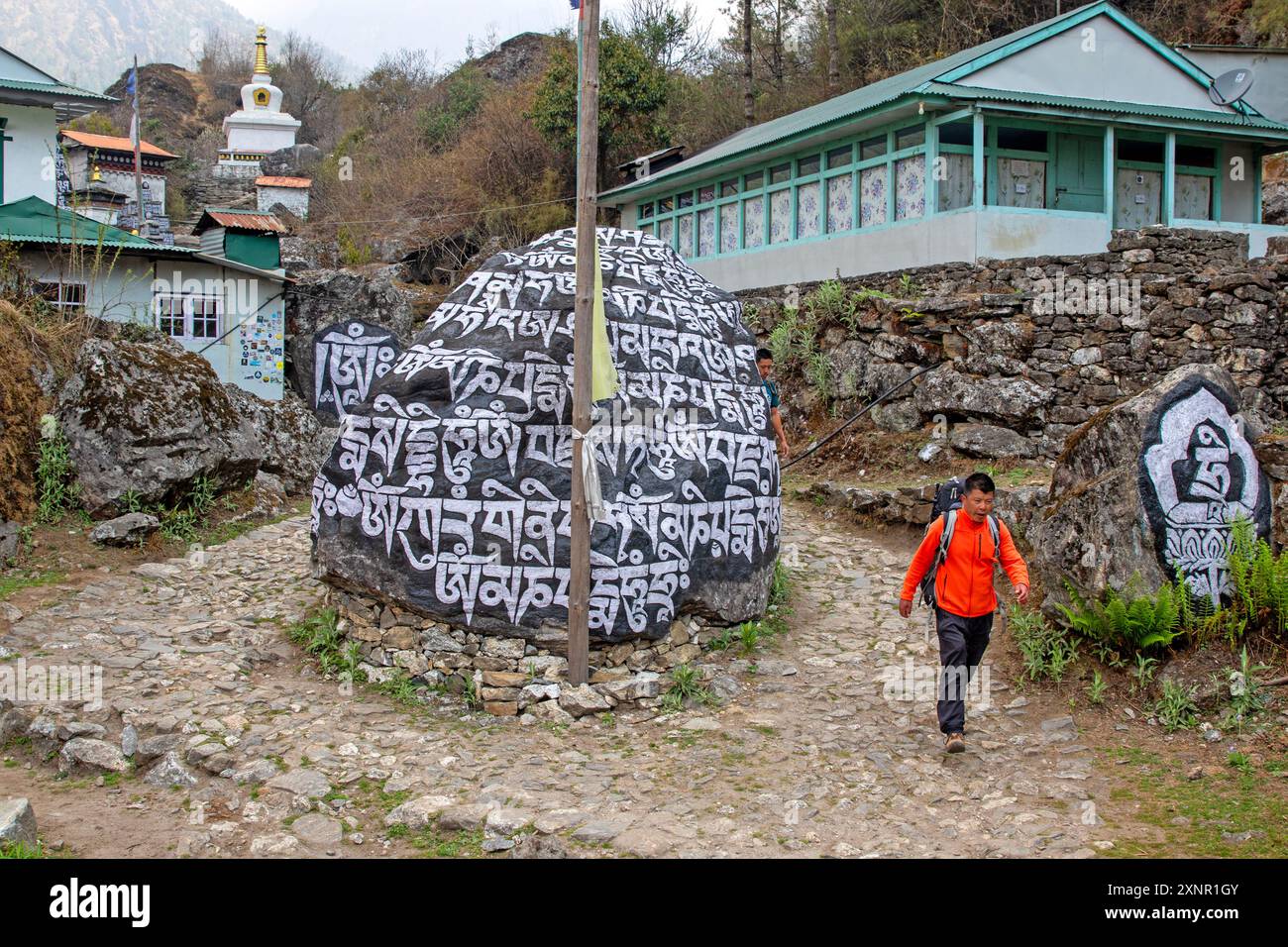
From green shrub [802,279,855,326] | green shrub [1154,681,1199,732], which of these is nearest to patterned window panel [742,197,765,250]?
green shrub [802,279,855,326]

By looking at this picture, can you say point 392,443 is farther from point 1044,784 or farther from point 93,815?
point 1044,784

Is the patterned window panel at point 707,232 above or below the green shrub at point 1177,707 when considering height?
above

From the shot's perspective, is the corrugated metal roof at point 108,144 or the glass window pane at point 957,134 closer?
the glass window pane at point 957,134

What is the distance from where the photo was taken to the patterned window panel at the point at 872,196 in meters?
17.8

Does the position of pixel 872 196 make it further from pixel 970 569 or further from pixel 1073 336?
pixel 970 569

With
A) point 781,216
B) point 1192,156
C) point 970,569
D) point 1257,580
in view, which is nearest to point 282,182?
point 781,216

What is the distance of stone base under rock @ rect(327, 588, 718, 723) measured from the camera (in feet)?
25.3

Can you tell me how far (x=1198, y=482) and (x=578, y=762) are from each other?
492cm

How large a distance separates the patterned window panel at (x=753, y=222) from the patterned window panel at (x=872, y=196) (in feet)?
8.76

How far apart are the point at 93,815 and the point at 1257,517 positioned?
807 cm

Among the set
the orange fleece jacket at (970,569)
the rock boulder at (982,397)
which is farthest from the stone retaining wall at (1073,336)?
the orange fleece jacket at (970,569)

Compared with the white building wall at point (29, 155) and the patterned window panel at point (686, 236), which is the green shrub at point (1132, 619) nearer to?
the patterned window panel at point (686, 236)

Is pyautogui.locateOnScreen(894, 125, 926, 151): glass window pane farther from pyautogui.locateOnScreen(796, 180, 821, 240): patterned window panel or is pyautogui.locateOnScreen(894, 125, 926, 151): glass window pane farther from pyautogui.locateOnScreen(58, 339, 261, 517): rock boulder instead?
pyautogui.locateOnScreen(58, 339, 261, 517): rock boulder

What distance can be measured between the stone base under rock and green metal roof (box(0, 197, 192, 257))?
9853mm
